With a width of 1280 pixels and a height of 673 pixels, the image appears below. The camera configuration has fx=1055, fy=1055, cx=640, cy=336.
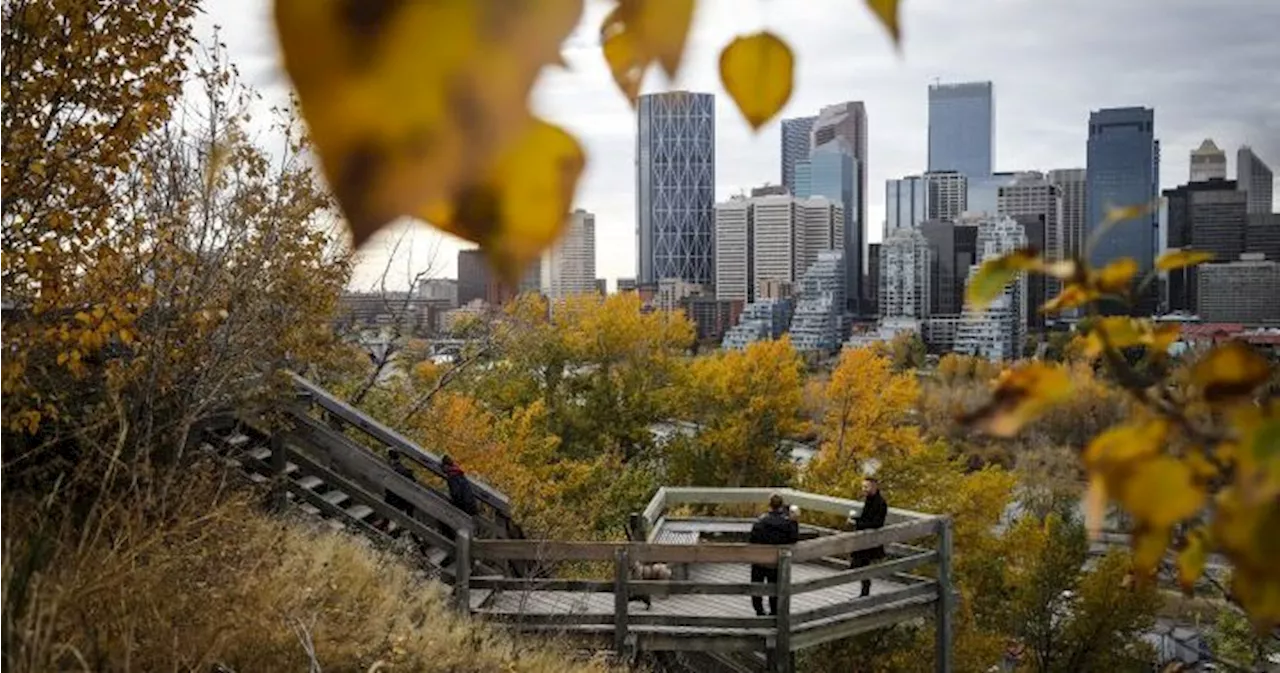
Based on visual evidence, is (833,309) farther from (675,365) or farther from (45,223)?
(45,223)

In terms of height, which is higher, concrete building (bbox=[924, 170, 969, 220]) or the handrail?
concrete building (bbox=[924, 170, 969, 220])

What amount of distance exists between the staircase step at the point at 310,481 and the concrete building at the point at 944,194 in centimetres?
10654

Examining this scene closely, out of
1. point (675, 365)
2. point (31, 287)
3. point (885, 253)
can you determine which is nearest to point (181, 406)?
point (31, 287)

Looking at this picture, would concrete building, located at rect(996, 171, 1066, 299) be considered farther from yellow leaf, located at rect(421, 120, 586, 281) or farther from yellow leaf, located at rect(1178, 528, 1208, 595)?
yellow leaf, located at rect(421, 120, 586, 281)

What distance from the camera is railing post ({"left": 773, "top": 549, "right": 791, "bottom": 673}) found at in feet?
25.0

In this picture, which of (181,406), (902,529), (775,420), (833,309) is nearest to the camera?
(181,406)

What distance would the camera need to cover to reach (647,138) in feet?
3.11

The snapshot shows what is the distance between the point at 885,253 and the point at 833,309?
44.6 ft

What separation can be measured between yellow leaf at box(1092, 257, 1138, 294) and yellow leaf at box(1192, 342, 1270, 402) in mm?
90

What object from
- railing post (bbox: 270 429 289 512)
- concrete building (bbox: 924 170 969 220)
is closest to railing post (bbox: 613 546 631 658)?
railing post (bbox: 270 429 289 512)

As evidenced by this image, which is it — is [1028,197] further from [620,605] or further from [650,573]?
[620,605]

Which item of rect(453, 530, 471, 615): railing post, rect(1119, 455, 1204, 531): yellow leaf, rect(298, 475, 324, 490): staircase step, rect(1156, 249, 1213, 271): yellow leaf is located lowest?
rect(453, 530, 471, 615): railing post

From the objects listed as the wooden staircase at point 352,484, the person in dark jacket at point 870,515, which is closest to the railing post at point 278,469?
the wooden staircase at point 352,484

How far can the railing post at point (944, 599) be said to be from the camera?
29.7 ft
